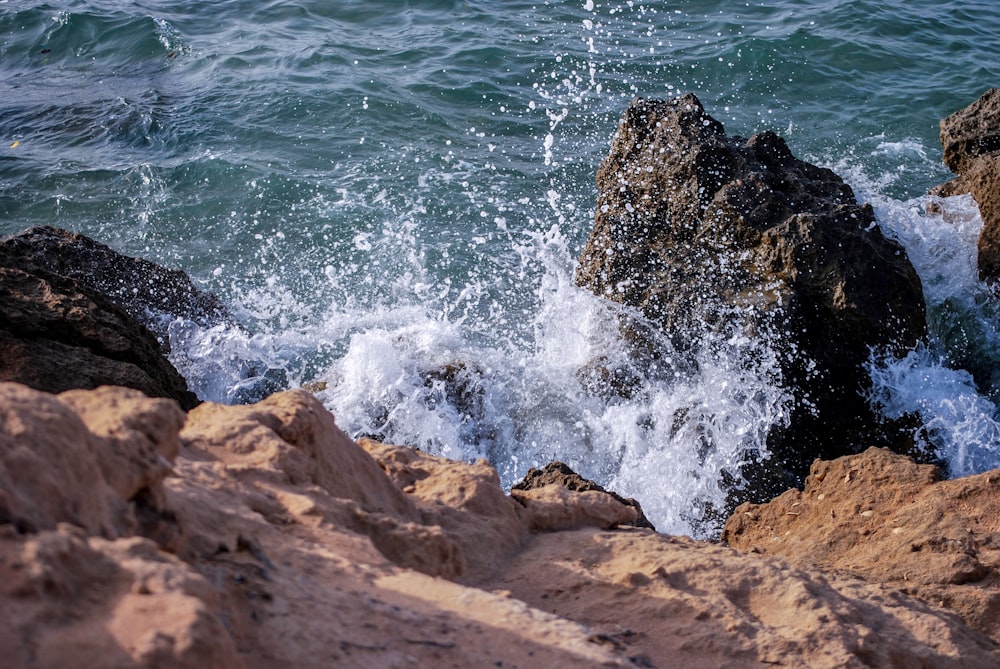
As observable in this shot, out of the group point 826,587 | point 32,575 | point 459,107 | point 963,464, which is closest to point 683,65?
point 459,107

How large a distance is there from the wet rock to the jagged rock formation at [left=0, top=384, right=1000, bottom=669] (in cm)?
399

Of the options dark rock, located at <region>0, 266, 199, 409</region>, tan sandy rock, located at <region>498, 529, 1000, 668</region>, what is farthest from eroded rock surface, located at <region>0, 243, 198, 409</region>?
tan sandy rock, located at <region>498, 529, 1000, 668</region>


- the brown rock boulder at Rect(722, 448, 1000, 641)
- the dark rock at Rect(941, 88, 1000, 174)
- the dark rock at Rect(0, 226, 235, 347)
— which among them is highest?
the dark rock at Rect(941, 88, 1000, 174)

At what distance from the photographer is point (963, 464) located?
18.1 feet

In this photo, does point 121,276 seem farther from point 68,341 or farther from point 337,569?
point 337,569

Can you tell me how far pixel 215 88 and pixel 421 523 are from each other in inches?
355

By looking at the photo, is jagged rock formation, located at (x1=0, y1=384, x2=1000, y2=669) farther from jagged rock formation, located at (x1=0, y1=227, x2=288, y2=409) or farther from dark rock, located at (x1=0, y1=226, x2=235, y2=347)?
dark rock, located at (x1=0, y1=226, x2=235, y2=347)

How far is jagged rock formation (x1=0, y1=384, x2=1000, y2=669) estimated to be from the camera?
5.33 feet

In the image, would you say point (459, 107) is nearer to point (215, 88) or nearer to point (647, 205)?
point (215, 88)

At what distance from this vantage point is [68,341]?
4.38 meters

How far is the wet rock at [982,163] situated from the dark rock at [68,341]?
17.1 ft

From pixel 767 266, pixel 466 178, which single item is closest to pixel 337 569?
pixel 767 266

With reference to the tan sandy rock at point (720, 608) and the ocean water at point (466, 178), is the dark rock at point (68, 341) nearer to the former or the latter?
the ocean water at point (466, 178)

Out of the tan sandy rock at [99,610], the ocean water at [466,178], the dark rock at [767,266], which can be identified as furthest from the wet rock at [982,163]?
the tan sandy rock at [99,610]
